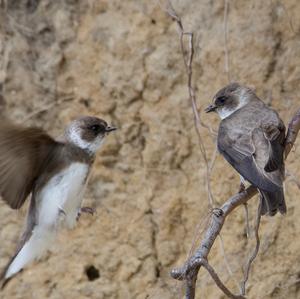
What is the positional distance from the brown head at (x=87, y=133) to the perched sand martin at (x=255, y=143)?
0.50 meters

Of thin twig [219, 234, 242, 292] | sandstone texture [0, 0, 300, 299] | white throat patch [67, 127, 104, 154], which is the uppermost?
white throat patch [67, 127, 104, 154]

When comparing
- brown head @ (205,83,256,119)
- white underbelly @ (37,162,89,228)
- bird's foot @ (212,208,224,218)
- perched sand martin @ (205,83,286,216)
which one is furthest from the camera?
brown head @ (205,83,256,119)

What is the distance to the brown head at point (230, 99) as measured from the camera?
425 cm

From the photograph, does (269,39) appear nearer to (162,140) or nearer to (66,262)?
(162,140)

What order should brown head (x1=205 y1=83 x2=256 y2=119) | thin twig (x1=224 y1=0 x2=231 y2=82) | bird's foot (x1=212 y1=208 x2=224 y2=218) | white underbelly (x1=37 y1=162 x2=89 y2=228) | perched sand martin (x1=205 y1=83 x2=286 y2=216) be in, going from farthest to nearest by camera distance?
thin twig (x1=224 y1=0 x2=231 y2=82), brown head (x1=205 y1=83 x2=256 y2=119), white underbelly (x1=37 y1=162 x2=89 y2=228), perched sand martin (x1=205 y1=83 x2=286 y2=216), bird's foot (x1=212 y1=208 x2=224 y2=218)

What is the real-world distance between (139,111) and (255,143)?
110 centimetres

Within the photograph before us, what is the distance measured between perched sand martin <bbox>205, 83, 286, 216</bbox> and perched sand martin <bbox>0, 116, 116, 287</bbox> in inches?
19.8

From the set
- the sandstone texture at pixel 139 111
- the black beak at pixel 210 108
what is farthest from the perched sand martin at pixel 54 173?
the sandstone texture at pixel 139 111

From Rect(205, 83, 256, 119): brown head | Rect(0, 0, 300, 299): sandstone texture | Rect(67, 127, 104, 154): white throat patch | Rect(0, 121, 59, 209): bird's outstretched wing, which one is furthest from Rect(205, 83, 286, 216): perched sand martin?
Rect(0, 121, 59, 209): bird's outstretched wing

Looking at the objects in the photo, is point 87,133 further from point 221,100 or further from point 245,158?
point 221,100

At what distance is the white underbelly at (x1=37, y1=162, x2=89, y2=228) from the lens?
12.0 feet

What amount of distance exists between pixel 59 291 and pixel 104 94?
962 millimetres

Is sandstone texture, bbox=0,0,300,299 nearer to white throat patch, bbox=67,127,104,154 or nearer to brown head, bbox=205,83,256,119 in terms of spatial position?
brown head, bbox=205,83,256,119

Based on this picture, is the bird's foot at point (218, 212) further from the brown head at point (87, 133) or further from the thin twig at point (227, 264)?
the thin twig at point (227, 264)
